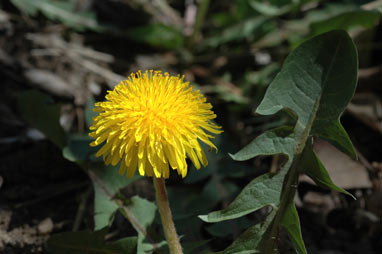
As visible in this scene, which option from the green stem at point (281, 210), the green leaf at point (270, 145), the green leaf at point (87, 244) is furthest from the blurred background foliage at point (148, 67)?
the green leaf at point (270, 145)

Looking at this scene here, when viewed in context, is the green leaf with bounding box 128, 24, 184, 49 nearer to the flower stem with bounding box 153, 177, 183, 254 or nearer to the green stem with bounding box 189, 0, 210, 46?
the green stem with bounding box 189, 0, 210, 46

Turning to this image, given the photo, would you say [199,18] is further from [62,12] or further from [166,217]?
[166,217]

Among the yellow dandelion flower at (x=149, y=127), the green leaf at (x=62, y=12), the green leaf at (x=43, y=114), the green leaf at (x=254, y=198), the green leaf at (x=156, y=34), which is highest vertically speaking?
the green leaf at (x=62, y=12)

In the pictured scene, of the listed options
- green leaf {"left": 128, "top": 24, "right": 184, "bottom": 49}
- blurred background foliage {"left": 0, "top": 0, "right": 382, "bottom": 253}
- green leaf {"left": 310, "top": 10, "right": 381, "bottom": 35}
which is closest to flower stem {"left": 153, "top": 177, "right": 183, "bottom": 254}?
blurred background foliage {"left": 0, "top": 0, "right": 382, "bottom": 253}

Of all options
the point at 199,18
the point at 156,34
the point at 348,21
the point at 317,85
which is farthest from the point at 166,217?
A: the point at 199,18

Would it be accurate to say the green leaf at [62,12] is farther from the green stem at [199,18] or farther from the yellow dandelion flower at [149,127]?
the yellow dandelion flower at [149,127]

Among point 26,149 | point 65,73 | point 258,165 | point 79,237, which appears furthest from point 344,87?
point 65,73

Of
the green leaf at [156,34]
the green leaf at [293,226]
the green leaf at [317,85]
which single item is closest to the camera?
the green leaf at [293,226]
